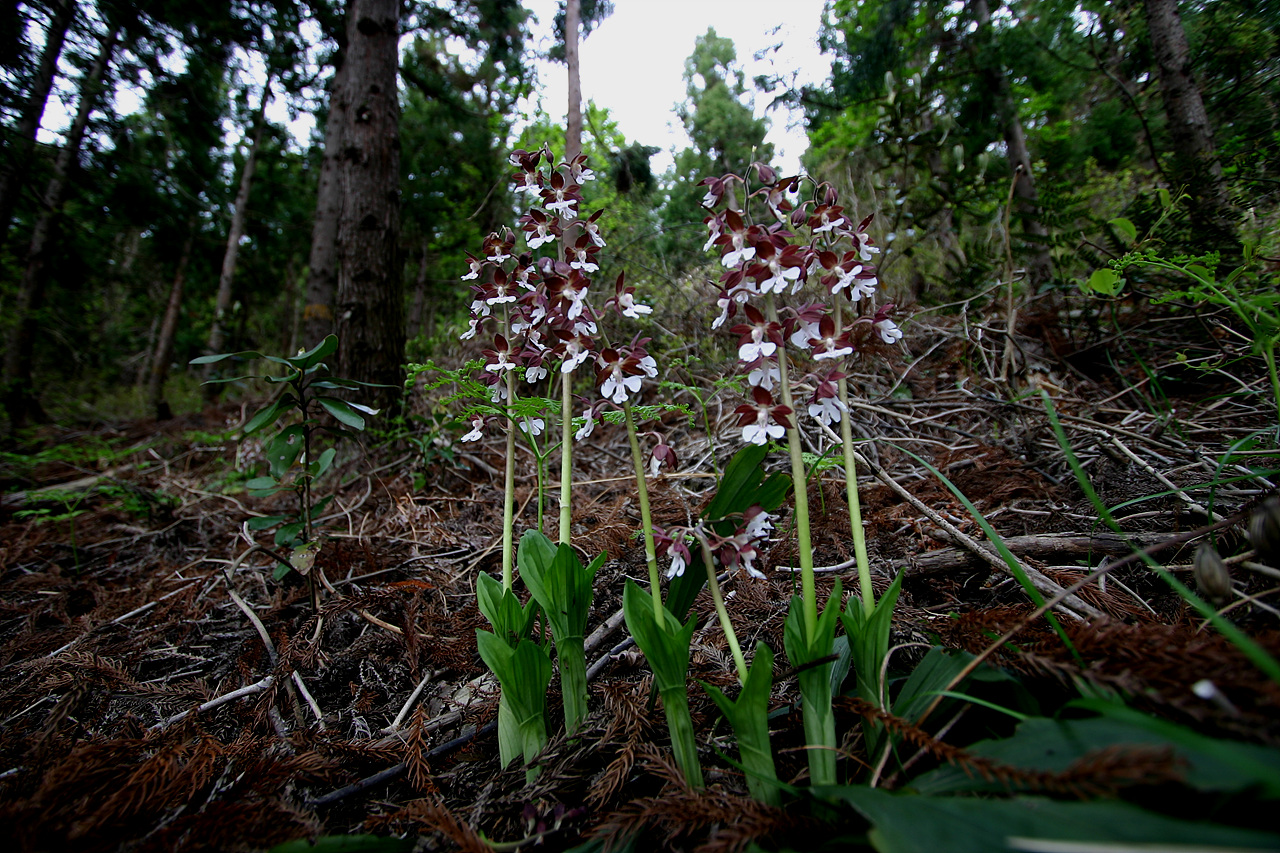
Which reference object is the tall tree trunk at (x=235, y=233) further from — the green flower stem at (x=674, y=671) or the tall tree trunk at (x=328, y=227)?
the green flower stem at (x=674, y=671)

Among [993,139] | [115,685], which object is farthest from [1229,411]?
[993,139]

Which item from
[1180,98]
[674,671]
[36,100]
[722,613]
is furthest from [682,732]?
[36,100]

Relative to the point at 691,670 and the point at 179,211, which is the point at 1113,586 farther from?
the point at 179,211

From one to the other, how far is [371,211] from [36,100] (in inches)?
181

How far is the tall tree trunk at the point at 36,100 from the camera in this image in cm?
452

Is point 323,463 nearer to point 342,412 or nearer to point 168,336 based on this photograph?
point 342,412

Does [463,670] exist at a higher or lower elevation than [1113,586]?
lower

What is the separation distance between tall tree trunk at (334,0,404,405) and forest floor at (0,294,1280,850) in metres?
0.65

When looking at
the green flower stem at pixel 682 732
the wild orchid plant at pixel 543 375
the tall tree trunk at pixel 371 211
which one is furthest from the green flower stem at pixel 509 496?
the tall tree trunk at pixel 371 211

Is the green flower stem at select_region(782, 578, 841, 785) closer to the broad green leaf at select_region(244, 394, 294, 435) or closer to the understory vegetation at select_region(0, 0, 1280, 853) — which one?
the understory vegetation at select_region(0, 0, 1280, 853)

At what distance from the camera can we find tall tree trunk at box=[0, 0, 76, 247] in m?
4.52

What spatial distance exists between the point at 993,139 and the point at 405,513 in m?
6.89

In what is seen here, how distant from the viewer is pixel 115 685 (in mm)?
1435

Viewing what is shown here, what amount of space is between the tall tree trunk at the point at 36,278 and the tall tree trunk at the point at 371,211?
4.38 metres
